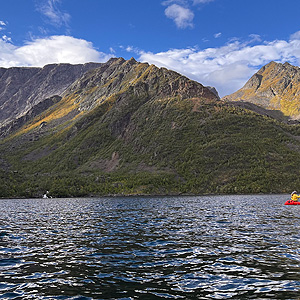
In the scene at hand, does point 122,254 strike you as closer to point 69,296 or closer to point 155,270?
point 155,270

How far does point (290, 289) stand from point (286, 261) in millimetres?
6440

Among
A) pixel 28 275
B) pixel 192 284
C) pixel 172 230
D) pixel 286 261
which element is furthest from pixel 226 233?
pixel 28 275

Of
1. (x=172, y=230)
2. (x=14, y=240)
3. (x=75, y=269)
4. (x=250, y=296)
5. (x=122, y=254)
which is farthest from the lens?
(x=172, y=230)

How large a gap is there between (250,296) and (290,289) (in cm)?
259

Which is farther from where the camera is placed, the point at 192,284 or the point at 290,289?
the point at 192,284

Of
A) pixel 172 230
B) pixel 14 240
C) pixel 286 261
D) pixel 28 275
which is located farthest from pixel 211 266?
pixel 14 240

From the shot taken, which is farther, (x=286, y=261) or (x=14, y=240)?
(x=14, y=240)

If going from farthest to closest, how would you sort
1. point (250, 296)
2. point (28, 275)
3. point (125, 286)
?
point (28, 275), point (125, 286), point (250, 296)

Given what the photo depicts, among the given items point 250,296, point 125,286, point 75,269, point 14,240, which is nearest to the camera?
point 250,296

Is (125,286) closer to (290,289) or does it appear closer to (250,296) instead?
(250,296)

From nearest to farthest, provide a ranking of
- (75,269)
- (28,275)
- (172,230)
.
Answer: (28,275) → (75,269) → (172,230)

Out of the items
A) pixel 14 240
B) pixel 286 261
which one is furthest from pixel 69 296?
pixel 14 240

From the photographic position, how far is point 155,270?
2066 cm

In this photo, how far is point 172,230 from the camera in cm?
3884
